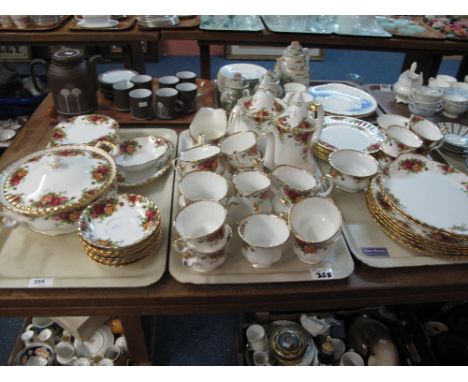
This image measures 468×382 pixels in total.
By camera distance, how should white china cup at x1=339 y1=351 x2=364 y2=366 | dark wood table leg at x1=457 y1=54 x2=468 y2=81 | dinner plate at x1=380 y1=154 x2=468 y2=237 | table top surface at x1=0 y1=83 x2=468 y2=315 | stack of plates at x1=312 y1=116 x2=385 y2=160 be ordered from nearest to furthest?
table top surface at x1=0 y1=83 x2=468 y2=315 < dinner plate at x1=380 y1=154 x2=468 y2=237 < stack of plates at x1=312 y1=116 x2=385 y2=160 < white china cup at x1=339 y1=351 x2=364 y2=366 < dark wood table leg at x1=457 y1=54 x2=468 y2=81

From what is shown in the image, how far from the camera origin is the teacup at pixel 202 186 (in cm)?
86

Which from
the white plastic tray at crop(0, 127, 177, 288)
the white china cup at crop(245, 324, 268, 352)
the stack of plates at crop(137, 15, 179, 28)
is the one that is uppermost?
the stack of plates at crop(137, 15, 179, 28)

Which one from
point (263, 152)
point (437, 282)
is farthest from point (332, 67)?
point (437, 282)

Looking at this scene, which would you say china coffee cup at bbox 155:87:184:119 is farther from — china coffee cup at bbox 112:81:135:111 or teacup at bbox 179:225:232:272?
teacup at bbox 179:225:232:272

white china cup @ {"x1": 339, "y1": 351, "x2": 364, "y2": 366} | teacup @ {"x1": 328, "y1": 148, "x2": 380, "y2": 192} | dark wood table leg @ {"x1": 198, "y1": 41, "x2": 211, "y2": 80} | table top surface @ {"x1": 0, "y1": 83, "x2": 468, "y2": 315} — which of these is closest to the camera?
table top surface @ {"x1": 0, "y1": 83, "x2": 468, "y2": 315}

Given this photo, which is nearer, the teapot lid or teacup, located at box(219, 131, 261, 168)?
teacup, located at box(219, 131, 261, 168)

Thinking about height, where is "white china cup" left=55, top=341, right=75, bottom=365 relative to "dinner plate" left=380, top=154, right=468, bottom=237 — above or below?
below

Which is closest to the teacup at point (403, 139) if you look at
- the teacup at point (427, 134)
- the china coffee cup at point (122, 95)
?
the teacup at point (427, 134)

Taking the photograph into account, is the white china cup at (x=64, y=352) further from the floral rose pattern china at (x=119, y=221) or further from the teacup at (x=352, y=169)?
the teacup at (x=352, y=169)

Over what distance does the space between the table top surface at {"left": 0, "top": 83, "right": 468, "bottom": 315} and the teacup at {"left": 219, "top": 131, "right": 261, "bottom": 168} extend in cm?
31

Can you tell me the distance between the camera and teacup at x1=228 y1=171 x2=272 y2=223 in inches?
32.6

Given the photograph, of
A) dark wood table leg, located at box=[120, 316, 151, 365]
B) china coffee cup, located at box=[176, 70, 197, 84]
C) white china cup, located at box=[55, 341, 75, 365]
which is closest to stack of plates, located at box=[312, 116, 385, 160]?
china coffee cup, located at box=[176, 70, 197, 84]

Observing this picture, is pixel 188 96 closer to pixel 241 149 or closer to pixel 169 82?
pixel 169 82

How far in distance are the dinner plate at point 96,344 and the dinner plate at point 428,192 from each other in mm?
952
